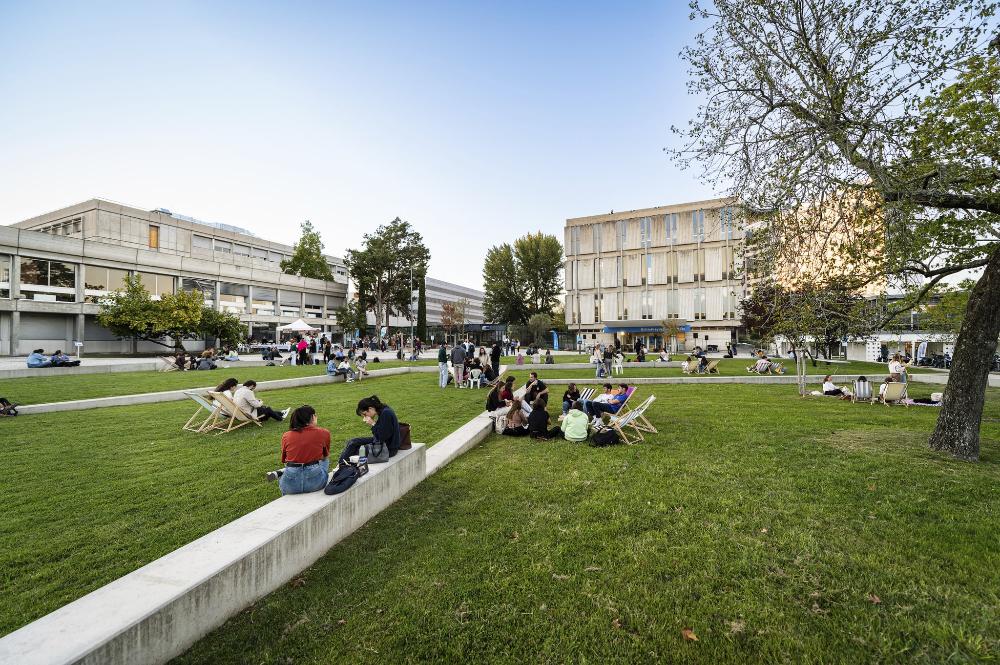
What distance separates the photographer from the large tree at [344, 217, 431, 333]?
5531 centimetres

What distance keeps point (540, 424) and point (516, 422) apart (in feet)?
2.25

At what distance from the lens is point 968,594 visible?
334 centimetres

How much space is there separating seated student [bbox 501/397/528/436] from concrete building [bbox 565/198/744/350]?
42.3 m

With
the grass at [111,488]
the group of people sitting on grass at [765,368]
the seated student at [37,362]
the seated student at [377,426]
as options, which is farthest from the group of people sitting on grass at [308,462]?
the seated student at [37,362]

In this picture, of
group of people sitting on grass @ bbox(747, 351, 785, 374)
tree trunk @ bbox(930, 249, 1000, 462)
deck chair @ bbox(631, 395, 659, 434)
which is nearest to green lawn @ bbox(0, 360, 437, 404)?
deck chair @ bbox(631, 395, 659, 434)

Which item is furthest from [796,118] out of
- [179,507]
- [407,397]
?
[407,397]

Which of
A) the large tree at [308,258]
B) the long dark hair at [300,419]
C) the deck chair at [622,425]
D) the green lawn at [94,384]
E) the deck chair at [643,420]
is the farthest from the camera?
the large tree at [308,258]

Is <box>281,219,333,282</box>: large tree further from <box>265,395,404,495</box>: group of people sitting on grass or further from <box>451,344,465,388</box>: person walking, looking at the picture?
<box>265,395,404,495</box>: group of people sitting on grass

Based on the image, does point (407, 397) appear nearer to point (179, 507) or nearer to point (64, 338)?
point (179, 507)

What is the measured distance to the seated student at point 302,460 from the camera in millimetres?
4375

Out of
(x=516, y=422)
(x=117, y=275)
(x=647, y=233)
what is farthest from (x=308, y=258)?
(x=516, y=422)

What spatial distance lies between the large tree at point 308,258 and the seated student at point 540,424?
58.4 metres

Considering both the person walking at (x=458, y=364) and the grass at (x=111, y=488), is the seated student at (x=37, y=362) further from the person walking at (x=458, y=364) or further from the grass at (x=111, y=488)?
the person walking at (x=458, y=364)

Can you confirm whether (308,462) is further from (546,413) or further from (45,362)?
(45,362)
